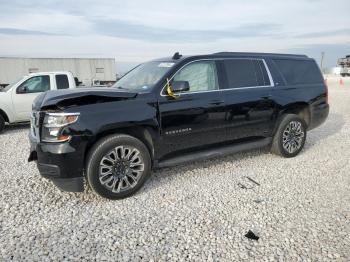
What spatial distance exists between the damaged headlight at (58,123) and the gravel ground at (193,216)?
3.03ft

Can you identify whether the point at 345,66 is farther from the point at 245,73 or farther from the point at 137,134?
the point at 137,134

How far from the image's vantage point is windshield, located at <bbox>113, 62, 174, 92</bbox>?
4391 mm

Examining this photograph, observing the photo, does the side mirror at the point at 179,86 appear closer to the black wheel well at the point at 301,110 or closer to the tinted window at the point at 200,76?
the tinted window at the point at 200,76

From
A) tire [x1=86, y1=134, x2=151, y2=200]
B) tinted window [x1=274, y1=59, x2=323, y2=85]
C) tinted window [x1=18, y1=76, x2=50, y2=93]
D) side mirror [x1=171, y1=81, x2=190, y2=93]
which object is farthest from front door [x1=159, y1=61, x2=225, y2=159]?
tinted window [x1=18, y1=76, x2=50, y2=93]

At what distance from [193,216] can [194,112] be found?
1.53 meters

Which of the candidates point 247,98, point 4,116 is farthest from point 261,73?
point 4,116

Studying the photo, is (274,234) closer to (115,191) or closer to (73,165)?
(115,191)

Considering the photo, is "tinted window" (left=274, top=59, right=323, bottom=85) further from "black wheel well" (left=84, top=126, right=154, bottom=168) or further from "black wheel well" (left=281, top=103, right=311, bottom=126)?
"black wheel well" (left=84, top=126, right=154, bottom=168)

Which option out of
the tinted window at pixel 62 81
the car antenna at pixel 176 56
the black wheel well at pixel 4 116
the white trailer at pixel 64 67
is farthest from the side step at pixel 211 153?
the white trailer at pixel 64 67

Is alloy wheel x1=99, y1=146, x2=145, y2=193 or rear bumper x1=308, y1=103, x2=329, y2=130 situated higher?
rear bumper x1=308, y1=103, x2=329, y2=130

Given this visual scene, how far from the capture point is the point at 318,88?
609cm

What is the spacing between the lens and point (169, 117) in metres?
4.19

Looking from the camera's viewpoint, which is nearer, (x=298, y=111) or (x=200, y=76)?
(x=200, y=76)

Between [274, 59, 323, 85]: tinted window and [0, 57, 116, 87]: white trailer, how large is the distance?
16.2 metres
